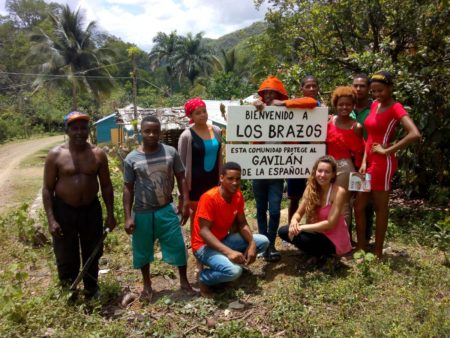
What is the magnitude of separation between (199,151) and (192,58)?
45.9 metres

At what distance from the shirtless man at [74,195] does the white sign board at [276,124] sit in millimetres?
1353

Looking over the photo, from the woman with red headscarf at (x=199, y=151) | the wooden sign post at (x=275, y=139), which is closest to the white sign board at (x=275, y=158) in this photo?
the wooden sign post at (x=275, y=139)

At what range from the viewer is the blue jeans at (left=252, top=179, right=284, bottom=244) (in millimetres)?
4238

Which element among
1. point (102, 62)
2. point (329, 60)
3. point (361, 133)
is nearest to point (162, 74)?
point (102, 62)

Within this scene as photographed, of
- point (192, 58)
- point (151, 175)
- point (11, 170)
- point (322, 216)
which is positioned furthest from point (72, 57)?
→ point (322, 216)

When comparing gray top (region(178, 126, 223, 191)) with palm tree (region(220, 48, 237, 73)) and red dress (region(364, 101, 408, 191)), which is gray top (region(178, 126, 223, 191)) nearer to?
red dress (region(364, 101, 408, 191))

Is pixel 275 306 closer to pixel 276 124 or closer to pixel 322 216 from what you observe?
pixel 322 216

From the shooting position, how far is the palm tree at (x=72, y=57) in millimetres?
27406

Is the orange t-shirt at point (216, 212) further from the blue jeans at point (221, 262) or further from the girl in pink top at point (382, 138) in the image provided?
the girl in pink top at point (382, 138)

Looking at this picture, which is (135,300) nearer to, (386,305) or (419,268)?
(386,305)

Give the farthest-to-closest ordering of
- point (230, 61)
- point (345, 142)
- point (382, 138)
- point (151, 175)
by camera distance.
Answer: point (230, 61), point (345, 142), point (382, 138), point (151, 175)

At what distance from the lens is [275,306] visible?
3479mm

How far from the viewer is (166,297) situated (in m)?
3.69

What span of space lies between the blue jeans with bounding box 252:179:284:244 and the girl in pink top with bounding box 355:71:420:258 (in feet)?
2.82
